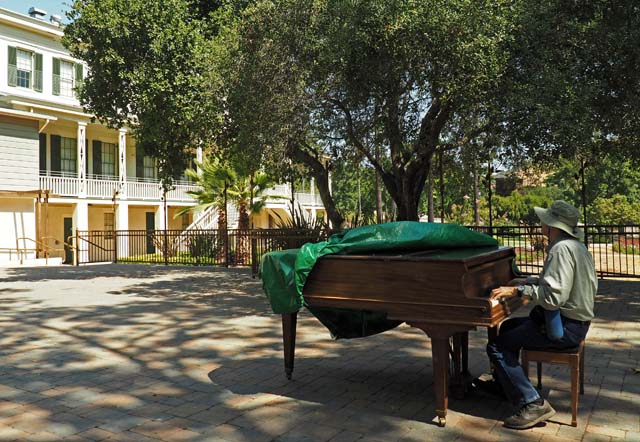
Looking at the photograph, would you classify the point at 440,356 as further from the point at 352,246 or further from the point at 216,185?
the point at 216,185

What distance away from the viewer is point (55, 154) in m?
26.5

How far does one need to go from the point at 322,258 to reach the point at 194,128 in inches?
A: 375

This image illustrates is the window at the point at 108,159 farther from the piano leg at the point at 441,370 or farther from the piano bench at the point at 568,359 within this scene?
the piano bench at the point at 568,359

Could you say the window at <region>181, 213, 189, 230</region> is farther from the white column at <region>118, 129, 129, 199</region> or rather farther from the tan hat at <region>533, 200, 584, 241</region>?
the tan hat at <region>533, 200, 584, 241</region>

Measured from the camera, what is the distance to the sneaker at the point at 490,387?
461 centimetres

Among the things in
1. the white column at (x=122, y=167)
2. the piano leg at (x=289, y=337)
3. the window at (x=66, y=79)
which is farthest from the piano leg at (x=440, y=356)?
the window at (x=66, y=79)

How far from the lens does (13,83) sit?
79.8 ft

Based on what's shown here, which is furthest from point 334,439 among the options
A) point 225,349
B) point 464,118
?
point 464,118

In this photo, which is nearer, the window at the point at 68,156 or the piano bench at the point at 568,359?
the piano bench at the point at 568,359

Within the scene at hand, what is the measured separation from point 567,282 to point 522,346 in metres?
0.59

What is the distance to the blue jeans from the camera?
3.96 metres

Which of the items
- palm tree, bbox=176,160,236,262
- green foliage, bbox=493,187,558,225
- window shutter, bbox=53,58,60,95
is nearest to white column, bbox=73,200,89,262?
window shutter, bbox=53,58,60,95

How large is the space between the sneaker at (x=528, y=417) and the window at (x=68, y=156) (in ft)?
88.5

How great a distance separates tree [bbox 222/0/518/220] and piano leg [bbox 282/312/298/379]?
19.2ft
